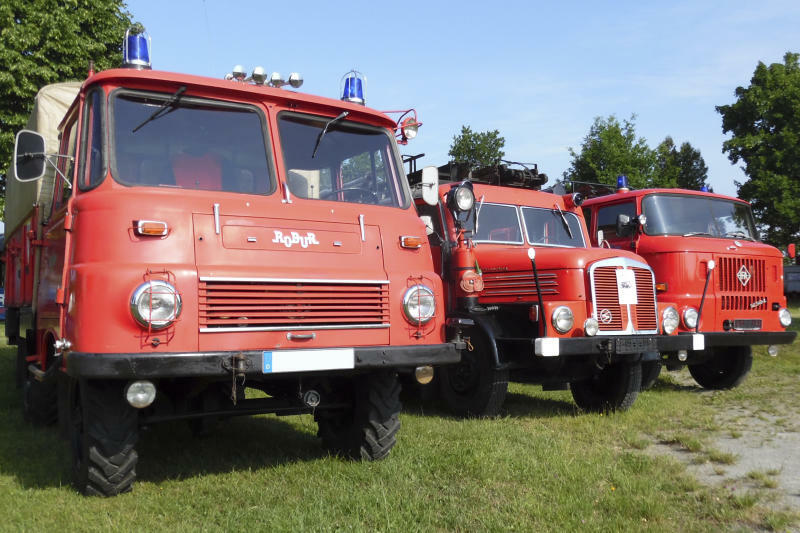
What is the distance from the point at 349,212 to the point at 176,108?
1.37 meters

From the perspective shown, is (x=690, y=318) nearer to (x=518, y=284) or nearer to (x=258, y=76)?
(x=518, y=284)

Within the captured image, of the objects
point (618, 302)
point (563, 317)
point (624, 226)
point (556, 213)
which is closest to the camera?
point (563, 317)

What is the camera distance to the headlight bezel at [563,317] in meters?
7.09

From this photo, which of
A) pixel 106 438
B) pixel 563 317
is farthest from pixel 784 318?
pixel 106 438

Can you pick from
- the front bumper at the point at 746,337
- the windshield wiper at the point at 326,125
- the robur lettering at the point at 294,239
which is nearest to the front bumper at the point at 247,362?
the robur lettering at the point at 294,239

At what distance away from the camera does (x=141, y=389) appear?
4.24m

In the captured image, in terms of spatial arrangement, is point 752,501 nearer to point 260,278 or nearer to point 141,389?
point 260,278

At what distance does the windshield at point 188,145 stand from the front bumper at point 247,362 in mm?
1180

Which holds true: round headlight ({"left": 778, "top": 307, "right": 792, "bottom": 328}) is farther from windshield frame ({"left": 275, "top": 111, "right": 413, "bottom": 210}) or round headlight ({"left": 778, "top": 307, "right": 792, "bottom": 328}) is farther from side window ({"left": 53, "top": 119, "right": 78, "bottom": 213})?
side window ({"left": 53, "top": 119, "right": 78, "bottom": 213})

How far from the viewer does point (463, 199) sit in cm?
704

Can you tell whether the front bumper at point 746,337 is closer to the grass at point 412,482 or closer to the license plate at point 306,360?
the grass at point 412,482

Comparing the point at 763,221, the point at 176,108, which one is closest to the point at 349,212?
the point at 176,108

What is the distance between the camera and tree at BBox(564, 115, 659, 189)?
32.2m

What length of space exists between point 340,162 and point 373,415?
1903 mm
